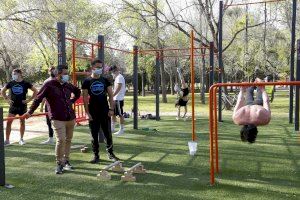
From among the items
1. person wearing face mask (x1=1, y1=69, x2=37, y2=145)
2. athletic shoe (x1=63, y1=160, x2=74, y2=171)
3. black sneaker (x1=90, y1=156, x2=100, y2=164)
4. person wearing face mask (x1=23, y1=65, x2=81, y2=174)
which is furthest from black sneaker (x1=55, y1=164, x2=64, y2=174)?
person wearing face mask (x1=1, y1=69, x2=37, y2=145)

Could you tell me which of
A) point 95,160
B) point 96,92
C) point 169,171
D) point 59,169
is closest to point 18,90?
point 96,92

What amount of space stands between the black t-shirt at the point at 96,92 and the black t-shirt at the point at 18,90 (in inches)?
84.4

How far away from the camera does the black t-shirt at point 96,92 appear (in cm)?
645

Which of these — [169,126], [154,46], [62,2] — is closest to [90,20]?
[62,2]

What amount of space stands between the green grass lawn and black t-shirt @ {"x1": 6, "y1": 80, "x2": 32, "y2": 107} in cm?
96

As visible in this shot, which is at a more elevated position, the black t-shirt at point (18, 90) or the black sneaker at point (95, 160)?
the black t-shirt at point (18, 90)

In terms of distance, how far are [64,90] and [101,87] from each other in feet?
2.35

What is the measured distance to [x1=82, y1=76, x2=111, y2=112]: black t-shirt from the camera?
21.1 ft

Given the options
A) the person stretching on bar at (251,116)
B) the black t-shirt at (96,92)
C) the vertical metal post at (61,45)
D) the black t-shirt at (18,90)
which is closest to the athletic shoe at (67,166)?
the black t-shirt at (96,92)

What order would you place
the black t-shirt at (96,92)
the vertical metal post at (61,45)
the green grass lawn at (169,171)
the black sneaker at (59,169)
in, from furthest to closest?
the vertical metal post at (61,45), the black t-shirt at (96,92), the black sneaker at (59,169), the green grass lawn at (169,171)

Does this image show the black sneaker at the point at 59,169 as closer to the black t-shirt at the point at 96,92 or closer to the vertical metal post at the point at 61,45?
the black t-shirt at the point at 96,92

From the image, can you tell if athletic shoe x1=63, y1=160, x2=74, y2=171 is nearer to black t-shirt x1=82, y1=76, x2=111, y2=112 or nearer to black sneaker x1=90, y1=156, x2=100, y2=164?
black sneaker x1=90, y1=156, x2=100, y2=164

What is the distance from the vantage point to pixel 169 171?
602cm

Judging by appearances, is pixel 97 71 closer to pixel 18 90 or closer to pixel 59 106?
pixel 59 106
